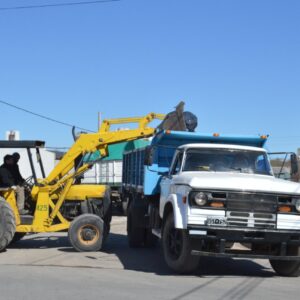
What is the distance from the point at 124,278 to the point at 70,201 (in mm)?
4521

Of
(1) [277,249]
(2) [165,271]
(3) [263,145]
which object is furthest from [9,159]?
(1) [277,249]

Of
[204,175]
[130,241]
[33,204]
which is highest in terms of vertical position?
[204,175]

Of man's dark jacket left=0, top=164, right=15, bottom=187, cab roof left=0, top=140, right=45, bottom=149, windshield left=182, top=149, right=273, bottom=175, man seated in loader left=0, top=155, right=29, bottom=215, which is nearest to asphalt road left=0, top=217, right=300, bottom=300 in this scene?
man seated in loader left=0, top=155, right=29, bottom=215

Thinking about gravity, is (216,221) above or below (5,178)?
below

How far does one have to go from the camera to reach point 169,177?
10.5 metres

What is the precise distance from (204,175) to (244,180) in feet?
2.70

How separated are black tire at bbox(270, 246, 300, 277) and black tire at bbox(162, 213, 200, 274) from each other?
158 cm

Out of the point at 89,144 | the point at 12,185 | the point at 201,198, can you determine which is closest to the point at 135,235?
the point at 89,144

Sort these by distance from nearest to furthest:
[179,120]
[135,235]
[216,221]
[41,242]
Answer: [216,221], [179,120], [135,235], [41,242]

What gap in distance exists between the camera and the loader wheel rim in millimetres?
12312

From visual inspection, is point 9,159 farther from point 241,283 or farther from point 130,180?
point 241,283

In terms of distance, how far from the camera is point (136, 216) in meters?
12.8

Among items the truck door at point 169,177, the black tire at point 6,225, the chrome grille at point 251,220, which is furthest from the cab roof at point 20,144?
the chrome grille at point 251,220

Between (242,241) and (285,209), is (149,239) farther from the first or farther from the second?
(285,209)
